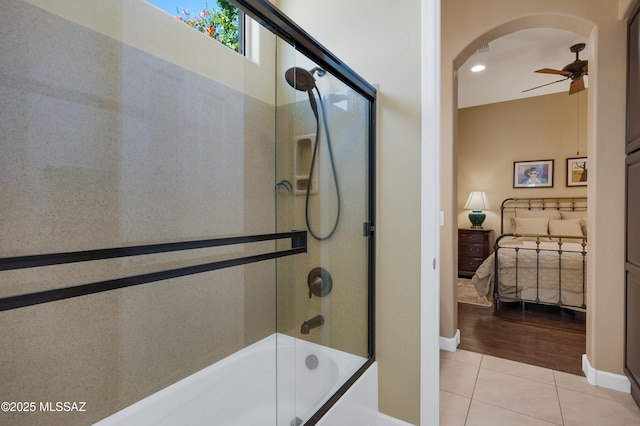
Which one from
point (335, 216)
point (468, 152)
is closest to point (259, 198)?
point (335, 216)

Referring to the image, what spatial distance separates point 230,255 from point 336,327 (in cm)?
68

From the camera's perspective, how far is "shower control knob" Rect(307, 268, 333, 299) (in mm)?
1467

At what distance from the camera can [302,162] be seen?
134 centimetres

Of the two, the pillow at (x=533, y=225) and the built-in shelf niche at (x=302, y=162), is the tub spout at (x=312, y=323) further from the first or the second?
the pillow at (x=533, y=225)

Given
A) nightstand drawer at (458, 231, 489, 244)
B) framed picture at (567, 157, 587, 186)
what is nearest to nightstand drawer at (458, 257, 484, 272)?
nightstand drawer at (458, 231, 489, 244)

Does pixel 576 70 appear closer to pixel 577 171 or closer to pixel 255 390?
pixel 577 171

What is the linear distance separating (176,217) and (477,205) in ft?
16.4

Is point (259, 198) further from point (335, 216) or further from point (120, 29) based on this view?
point (120, 29)

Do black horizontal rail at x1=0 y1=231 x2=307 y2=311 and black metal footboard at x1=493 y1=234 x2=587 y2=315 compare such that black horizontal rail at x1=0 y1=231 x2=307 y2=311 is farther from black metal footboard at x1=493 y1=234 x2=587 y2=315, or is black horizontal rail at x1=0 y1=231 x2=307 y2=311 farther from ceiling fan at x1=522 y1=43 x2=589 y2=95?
ceiling fan at x1=522 y1=43 x2=589 y2=95

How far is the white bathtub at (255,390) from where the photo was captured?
51.6 inches

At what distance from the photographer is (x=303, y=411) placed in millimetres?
1302

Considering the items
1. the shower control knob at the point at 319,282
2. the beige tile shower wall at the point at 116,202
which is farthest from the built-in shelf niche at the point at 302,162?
the shower control knob at the point at 319,282

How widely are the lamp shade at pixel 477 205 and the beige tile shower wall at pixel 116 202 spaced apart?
4.50m

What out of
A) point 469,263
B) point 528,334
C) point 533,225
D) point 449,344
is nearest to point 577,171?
point 533,225
